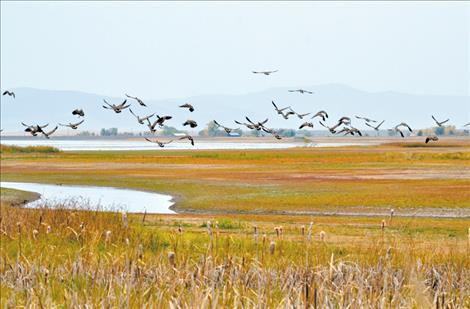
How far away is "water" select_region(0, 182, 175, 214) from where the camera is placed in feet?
173

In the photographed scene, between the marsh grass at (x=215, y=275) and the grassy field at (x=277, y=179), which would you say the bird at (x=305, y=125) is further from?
the grassy field at (x=277, y=179)

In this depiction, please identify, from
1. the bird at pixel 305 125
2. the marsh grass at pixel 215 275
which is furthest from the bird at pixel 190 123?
the marsh grass at pixel 215 275

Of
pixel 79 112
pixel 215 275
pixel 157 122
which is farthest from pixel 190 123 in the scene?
pixel 215 275

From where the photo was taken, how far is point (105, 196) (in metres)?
61.4

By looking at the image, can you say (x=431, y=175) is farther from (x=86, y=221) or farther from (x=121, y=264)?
(x=121, y=264)

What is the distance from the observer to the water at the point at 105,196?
52.6 meters

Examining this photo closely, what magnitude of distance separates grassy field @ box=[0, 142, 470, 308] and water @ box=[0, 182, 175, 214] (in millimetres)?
1950

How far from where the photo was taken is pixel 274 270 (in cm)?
1858

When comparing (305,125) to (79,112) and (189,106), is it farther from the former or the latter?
(79,112)

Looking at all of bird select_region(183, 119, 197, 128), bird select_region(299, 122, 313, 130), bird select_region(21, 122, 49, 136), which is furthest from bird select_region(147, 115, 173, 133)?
bird select_region(299, 122, 313, 130)

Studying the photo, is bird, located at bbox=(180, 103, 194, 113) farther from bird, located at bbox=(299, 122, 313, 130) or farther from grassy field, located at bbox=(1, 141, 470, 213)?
grassy field, located at bbox=(1, 141, 470, 213)

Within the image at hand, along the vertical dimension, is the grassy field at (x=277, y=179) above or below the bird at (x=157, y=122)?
below

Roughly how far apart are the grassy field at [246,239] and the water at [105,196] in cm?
195

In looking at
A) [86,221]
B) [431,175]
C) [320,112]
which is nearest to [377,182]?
[431,175]
